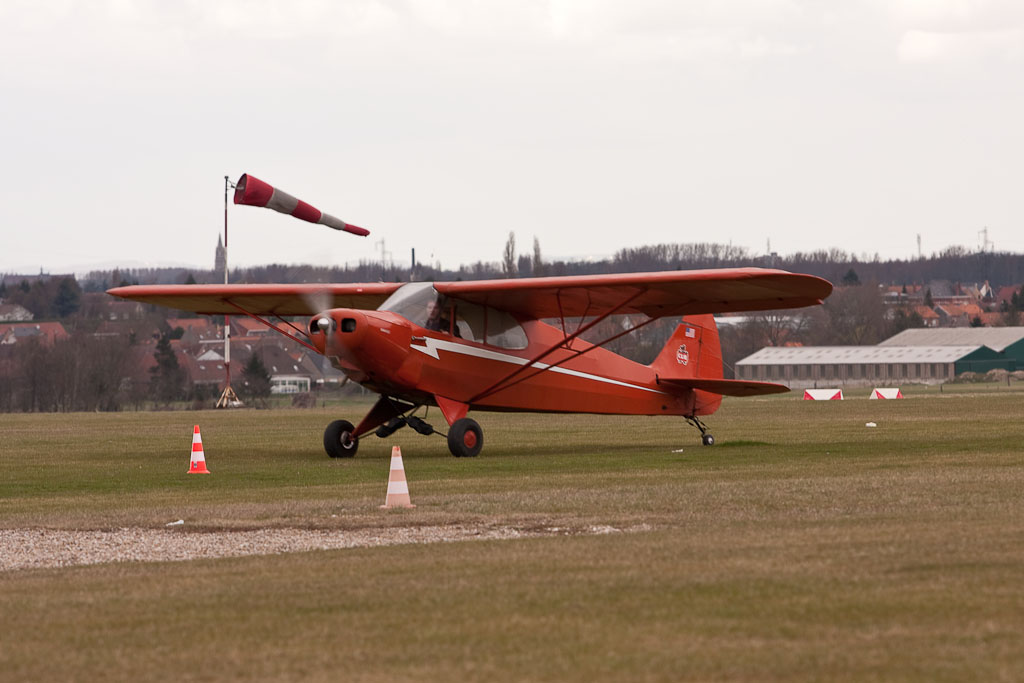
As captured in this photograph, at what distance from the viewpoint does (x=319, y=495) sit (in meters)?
15.4

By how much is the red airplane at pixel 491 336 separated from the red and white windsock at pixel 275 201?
1579 mm

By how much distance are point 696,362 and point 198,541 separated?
17268 millimetres

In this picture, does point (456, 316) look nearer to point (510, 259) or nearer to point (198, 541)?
point (198, 541)

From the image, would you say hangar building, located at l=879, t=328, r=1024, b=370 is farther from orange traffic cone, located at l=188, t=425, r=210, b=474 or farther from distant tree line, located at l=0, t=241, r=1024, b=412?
orange traffic cone, located at l=188, t=425, r=210, b=474

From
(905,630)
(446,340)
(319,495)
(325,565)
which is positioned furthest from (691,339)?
(905,630)

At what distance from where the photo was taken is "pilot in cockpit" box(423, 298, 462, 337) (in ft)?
72.0

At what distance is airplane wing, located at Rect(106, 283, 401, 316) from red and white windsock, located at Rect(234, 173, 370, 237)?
1518 millimetres

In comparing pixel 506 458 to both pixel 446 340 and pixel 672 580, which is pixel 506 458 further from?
pixel 672 580

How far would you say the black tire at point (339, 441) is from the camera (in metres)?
22.0

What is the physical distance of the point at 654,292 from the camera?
2248 centimetres

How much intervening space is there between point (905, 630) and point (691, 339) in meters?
20.9

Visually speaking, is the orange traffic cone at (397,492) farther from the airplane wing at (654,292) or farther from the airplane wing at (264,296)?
the airplane wing at (264,296)

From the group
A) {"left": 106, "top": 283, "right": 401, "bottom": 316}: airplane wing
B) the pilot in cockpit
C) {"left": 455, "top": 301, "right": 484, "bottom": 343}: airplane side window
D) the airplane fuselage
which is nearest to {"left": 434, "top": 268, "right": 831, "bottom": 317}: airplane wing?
{"left": 455, "top": 301, "right": 484, "bottom": 343}: airplane side window

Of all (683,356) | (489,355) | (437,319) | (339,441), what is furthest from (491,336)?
(683,356)
